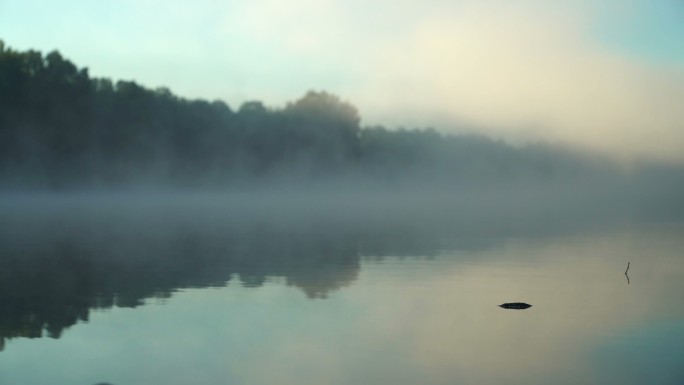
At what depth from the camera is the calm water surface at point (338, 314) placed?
9.99 metres

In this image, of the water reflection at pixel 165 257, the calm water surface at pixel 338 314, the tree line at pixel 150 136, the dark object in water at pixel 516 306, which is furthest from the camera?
the tree line at pixel 150 136

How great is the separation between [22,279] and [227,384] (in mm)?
8928

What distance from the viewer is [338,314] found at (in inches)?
521

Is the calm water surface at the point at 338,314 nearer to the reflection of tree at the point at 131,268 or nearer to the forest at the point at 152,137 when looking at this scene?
the reflection of tree at the point at 131,268

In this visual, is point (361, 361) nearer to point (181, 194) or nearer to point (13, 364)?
point (13, 364)

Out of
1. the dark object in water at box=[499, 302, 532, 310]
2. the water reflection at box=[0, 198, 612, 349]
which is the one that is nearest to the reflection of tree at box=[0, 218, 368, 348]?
the water reflection at box=[0, 198, 612, 349]

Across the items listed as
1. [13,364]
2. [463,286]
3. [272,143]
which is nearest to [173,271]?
[463,286]

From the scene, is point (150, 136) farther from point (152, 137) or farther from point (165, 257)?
point (165, 257)

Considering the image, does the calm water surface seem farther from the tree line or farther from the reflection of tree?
the tree line

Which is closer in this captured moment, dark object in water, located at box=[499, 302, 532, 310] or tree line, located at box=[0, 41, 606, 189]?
dark object in water, located at box=[499, 302, 532, 310]

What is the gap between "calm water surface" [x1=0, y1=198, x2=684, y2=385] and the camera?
9.99 m

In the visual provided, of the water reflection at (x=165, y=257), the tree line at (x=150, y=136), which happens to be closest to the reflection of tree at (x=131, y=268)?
the water reflection at (x=165, y=257)

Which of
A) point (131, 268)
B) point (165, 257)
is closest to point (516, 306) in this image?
point (131, 268)

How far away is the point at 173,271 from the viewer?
18.3 metres
